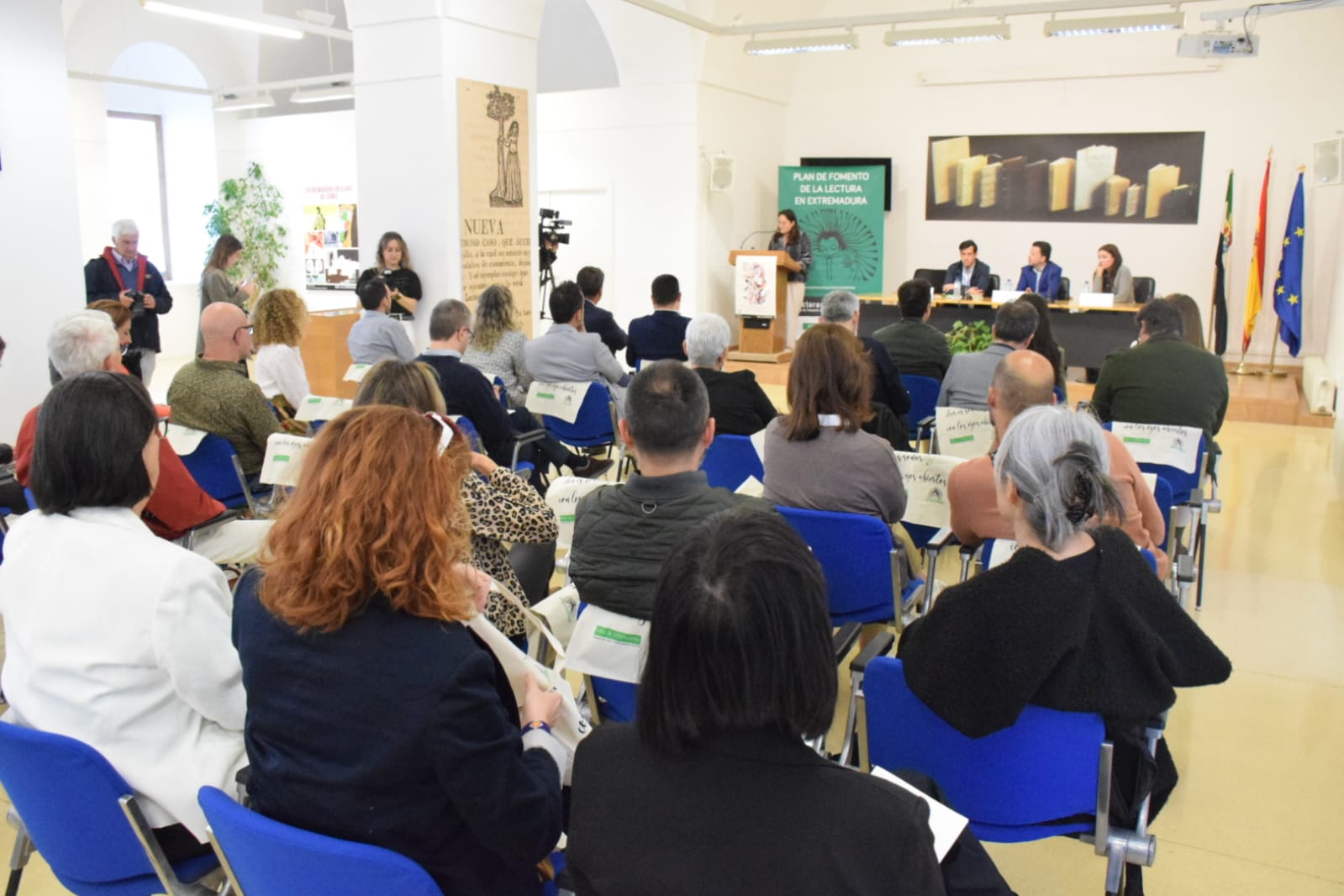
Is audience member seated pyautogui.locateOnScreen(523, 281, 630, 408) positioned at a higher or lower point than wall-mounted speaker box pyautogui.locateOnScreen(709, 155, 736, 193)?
lower

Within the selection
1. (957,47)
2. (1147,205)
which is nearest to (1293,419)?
(1147,205)

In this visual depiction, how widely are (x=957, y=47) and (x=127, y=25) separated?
9257mm

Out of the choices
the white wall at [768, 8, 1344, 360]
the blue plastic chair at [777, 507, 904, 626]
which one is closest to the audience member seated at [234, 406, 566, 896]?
the blue plastic chair at [777, 507, 904, 626]

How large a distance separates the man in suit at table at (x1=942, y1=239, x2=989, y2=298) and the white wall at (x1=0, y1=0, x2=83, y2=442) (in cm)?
762

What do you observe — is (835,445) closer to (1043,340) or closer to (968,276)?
(1043,340)

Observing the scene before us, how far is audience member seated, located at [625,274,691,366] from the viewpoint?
262 inches

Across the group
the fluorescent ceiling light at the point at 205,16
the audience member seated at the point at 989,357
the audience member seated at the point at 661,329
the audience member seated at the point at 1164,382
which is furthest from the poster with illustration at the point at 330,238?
the audience member seated at the point at 1164,382

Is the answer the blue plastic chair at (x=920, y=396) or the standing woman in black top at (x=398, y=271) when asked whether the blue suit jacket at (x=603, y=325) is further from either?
the blue plastic chair at (x=920, y=396)

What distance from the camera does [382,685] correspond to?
143cm

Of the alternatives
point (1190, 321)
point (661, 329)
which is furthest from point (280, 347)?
point (1190, 321)

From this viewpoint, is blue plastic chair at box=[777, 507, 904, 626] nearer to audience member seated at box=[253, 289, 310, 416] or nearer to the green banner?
audience member seated at box=[253, 289, 310, 416]

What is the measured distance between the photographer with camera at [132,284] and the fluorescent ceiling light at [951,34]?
6.40m

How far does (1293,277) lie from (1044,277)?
229 cm

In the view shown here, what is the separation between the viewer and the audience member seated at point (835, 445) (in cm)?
322
